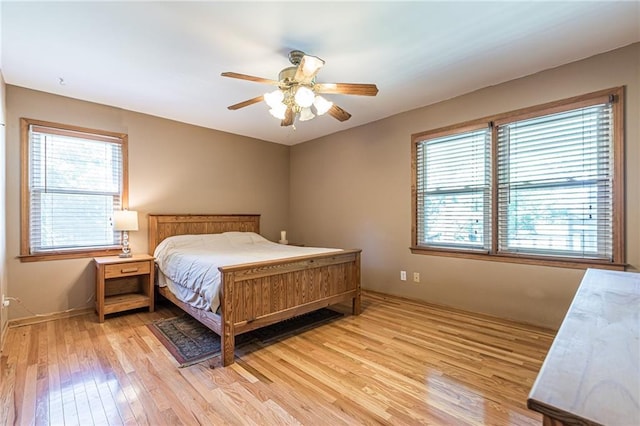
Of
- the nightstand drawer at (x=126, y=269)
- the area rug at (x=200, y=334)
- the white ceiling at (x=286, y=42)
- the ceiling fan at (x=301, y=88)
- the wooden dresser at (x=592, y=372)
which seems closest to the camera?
the wooden dresser at (x=592, y=372)

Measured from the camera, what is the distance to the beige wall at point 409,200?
2.60m

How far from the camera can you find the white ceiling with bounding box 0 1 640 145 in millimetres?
2010

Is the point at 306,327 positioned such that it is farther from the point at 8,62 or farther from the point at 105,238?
the point at 8,62

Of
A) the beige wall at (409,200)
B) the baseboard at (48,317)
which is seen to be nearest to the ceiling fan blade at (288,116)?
the beige wall at (409,200)

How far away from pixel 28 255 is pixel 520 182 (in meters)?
5.14

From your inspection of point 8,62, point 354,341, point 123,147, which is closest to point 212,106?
point 123,147

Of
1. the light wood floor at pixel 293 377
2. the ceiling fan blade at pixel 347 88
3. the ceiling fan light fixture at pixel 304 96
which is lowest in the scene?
the light wood floor at pixel 293 377

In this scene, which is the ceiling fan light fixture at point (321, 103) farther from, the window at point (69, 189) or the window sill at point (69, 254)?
the window sill at point (69, 254)

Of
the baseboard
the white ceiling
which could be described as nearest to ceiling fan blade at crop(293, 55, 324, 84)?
the white ceiling

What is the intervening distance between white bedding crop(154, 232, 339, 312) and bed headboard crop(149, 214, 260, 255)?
0.16 m

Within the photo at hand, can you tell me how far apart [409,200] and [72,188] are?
4.04m

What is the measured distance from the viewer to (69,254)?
342 cm

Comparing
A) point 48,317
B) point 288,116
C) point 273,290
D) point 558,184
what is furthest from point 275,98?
point 48,317

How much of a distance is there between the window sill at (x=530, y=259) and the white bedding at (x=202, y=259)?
4.37 feet
